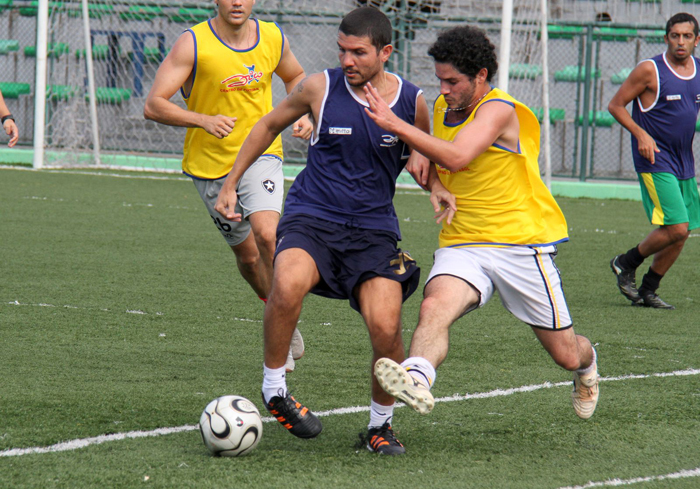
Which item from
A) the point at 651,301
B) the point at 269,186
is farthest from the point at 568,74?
the point at 269,186

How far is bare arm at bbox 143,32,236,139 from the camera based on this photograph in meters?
5.29

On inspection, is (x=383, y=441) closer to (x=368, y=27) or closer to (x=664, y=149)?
(x=368, y=27)

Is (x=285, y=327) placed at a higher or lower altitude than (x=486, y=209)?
lower

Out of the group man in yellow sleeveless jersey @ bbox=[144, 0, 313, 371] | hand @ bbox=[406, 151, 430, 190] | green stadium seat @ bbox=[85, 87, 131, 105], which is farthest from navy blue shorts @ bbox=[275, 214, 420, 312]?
green stadium seat @ bbox=[85, 87, 131, 105]

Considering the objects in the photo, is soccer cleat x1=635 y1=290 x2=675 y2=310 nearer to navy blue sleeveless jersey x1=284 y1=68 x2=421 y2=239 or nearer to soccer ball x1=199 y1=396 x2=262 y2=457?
navy blue sleeveless jersey x1=284 y1=68 x2=421 y2=239

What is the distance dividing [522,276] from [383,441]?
89 cm

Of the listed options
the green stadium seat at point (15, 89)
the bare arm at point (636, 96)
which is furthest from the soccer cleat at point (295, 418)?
the green stadium seat at point (15, 89)

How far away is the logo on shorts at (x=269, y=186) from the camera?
5.57 m

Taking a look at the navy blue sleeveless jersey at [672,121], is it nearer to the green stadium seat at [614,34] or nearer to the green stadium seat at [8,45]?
the green stadium seat at [614,34]

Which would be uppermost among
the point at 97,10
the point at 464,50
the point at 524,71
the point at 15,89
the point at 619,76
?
the point at 464,50

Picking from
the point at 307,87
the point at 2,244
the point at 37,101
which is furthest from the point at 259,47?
the point at 37,101

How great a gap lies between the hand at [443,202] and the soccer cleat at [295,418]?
0.95 metres

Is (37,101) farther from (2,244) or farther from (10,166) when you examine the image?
(2,244)

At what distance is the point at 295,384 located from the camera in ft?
15.9
